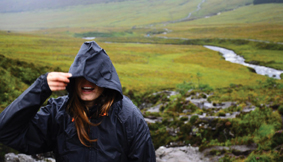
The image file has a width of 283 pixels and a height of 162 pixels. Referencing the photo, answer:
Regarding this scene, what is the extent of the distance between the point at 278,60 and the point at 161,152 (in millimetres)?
57753

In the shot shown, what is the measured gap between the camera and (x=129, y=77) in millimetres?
39281

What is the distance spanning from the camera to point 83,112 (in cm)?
262

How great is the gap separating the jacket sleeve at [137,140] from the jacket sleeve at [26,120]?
111 centimetres

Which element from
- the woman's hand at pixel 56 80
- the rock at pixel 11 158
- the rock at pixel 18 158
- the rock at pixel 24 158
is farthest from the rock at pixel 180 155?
the woman's hand at pixel 56 80

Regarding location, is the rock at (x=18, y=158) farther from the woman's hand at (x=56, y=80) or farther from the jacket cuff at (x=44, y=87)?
the woman's hand at (x=56, y=80)

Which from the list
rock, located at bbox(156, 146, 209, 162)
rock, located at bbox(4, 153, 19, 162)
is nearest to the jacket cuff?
rock, located at bbox(4, 153, 19, 162)

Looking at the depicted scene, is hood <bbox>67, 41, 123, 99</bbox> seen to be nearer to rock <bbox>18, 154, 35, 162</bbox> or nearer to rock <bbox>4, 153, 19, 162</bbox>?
rock <bbox>4, 153, 19, 162</bbox>

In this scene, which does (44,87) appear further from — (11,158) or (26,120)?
(11,158)

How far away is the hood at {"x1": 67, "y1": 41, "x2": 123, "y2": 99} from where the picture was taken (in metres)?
2.40

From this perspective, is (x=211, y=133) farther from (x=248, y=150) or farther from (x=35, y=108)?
(x=35, y=108)

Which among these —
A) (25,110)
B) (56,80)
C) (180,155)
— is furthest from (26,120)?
(180,155)

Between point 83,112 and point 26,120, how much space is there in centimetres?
65

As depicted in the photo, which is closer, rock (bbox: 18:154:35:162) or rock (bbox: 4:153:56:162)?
rock (bbox: 4:153:56:162)

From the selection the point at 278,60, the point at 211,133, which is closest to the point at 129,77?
the point at 211,133
